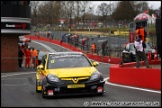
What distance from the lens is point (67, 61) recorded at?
1218 cm

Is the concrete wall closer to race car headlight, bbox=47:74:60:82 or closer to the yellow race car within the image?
the yellow race car

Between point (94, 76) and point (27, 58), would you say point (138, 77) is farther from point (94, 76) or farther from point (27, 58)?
point (27, 58)

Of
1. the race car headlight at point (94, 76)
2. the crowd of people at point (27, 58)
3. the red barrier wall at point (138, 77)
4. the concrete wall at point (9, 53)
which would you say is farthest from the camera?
the crowd of people at point (27, 58)

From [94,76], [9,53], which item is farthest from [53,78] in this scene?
[9,53]

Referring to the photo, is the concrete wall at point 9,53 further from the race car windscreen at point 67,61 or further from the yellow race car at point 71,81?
the yellow race car at point 71,81

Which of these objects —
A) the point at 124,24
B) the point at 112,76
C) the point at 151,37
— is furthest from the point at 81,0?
the point at 112,76

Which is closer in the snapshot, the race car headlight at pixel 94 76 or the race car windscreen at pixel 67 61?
the race car headlight at pixel 94 76

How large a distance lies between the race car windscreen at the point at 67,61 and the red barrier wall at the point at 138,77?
2.35 m

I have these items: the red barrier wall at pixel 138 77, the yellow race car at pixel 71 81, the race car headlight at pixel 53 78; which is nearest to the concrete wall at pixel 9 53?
the red barrier wall at pixel 138 77

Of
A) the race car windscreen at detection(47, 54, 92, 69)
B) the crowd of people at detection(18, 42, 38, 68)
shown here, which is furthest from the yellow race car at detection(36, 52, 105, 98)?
the crowd of people at detection(18, 42, 38, 68)

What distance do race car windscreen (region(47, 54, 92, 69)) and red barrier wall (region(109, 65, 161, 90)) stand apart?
235 cm

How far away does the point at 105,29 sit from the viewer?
2960 inches

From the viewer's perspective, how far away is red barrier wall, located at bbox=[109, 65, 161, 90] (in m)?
12.8

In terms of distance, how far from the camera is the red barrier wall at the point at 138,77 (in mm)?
12844
